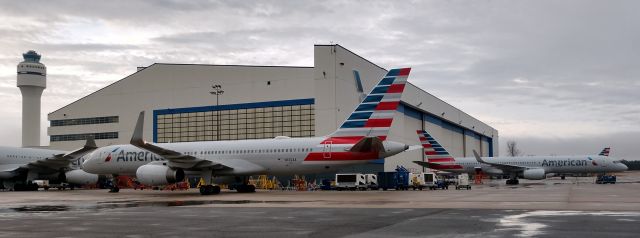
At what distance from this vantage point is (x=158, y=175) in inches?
1262

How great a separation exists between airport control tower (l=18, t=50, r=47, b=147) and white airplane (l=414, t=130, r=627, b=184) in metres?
68.5

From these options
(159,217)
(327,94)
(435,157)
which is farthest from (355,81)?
(159,217)

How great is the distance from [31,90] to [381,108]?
85.7 m

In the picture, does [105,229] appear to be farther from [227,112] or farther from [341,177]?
[227,112]

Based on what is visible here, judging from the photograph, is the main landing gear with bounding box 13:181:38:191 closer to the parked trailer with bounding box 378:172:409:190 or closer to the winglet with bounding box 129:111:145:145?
the winglet with bounding box 129:111:145:145

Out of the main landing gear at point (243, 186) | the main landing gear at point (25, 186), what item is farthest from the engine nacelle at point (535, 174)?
the main landing gear at point (25, 186)

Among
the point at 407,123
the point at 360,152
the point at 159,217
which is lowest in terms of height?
the point at 159,217

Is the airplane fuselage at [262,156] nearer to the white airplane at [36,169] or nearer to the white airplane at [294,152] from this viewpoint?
the white airplane at [294,152]

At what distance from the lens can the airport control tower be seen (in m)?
95.2

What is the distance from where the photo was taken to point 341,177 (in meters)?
40.1

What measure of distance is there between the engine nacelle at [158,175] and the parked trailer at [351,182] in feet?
39.0

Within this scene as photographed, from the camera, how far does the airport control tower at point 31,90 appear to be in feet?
312

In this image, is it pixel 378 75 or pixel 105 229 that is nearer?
pixel 105 229

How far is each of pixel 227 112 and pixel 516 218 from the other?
51.4 metres
